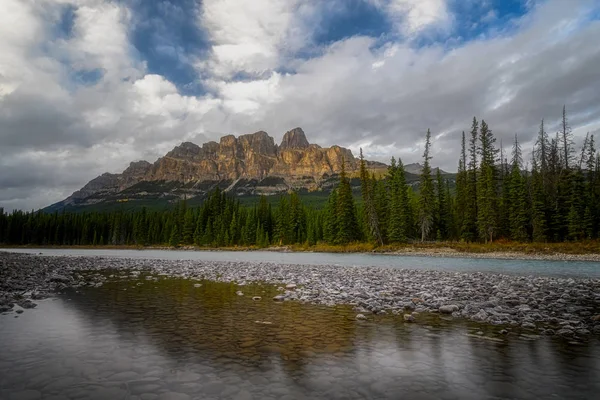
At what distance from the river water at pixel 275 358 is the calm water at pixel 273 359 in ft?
0.08

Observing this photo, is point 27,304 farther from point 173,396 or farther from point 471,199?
point 471,199

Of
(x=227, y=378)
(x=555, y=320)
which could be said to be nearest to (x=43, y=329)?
(x=227, y=378)

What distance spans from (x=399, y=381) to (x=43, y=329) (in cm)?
952

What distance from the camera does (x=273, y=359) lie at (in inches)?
295

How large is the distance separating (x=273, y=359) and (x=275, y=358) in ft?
0.29

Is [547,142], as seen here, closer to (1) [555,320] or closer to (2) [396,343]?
(1) [555,320]

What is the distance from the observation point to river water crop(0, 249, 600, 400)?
5.84 m

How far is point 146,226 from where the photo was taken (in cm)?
13550

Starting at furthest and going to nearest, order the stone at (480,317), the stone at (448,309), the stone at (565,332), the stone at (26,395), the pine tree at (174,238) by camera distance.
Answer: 1. the pine tree at (174,238)
2. the stone at (448,309)
3. the stone at (480,317)
4. the stone at (565,332)
5. the stone at (26,395)

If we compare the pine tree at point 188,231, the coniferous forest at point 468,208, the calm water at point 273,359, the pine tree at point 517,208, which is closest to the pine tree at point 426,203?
the coniferous forest at point 468,208

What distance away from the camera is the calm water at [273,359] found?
5840mm

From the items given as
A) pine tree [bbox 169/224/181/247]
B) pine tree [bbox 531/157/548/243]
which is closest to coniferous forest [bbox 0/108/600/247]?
pine tree [bbox 531/157/548/243]

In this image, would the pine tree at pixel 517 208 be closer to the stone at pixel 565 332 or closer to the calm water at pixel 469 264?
the calm water at pixel 469 264

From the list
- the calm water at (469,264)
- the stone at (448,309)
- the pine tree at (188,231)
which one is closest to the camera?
the stone at (448,309)
